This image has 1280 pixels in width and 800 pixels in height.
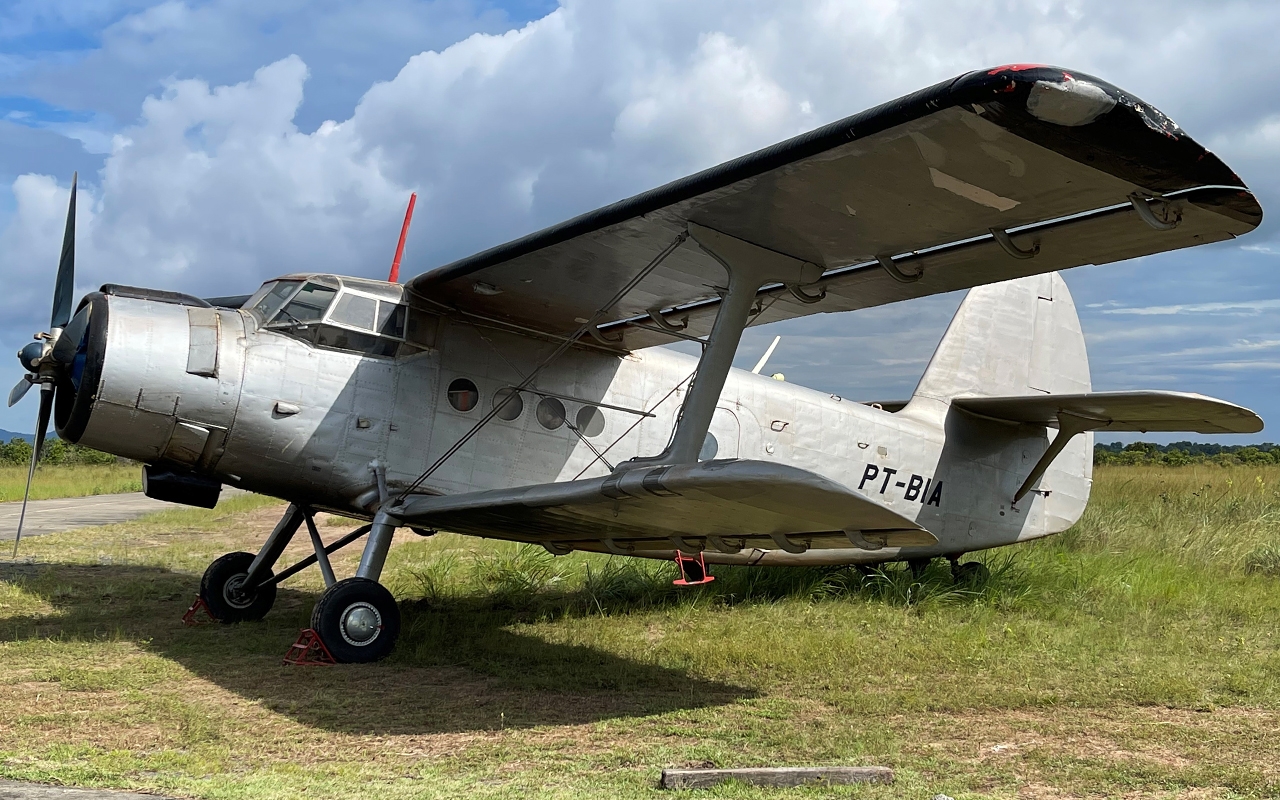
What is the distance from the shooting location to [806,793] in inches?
155

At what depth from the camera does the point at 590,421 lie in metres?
7.92

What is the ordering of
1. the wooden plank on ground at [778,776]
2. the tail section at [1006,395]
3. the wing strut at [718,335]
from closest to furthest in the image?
the wooden plank on ground at [778,776] < the wing strut at [718,335] < the tail section at [1006,395]

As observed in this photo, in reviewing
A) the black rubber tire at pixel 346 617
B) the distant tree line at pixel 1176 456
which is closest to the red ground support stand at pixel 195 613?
the black rubber tire at pixel 346 617

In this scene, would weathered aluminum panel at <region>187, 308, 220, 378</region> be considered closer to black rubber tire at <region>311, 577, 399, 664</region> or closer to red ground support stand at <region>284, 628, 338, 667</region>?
black rubber tire at <region>311, 577, 399, 664</region>

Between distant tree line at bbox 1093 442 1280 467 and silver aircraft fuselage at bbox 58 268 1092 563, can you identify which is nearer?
silver aircraft fuselage at bbox 58 268 1092 563

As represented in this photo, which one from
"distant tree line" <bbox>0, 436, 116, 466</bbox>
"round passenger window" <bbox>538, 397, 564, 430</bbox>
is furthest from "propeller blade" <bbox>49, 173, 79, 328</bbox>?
"distant tree line" <bbox>0, 436, 116, 466</bbox>

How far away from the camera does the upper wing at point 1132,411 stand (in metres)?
6.51

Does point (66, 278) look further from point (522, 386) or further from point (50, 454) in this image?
Result: point (50, 454)

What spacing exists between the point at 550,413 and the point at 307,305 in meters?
2.00

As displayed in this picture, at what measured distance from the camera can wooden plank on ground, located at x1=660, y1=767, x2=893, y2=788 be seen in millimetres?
4020

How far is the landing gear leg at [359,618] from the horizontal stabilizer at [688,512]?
590mm

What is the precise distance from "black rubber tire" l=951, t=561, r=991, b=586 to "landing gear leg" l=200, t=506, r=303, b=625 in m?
6.07

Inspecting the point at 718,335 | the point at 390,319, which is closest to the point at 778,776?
the point at 718,335

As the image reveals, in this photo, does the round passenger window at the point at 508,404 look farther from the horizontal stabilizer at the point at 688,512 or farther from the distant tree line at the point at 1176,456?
the distant tree line at the point at 1176,456
